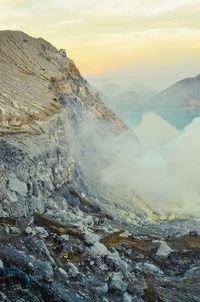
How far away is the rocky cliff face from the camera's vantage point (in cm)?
5488

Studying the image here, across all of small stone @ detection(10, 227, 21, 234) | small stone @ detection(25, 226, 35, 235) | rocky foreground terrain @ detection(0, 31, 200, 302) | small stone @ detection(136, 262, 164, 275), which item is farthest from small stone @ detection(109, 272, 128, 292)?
small stone @ detection(10, 227, 21, 234)

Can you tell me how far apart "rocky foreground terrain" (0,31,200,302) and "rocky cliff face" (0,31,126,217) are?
6.5 inches

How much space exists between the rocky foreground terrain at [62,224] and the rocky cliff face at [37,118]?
0.17 m

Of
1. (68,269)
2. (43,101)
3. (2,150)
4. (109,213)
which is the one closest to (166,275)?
(68,269)

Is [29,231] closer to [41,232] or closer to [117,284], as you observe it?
[41,232]

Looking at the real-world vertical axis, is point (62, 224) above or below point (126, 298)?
above

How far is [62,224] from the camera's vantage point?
51.8 metres

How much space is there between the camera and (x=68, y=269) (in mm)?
38438

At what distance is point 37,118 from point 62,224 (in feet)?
71.0

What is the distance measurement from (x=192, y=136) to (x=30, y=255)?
149 m

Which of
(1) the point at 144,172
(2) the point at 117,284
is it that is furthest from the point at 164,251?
(1) the point at 144,172

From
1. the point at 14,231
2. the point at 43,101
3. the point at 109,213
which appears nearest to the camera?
the point at 14,231

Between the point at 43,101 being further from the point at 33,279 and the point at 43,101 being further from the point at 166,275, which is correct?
the point at 33,279

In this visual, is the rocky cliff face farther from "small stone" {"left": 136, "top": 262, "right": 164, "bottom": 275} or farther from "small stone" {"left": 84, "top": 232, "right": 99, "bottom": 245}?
"small stone" {"left": 136, "top": 262, "right": 164, "bottom": 275}
